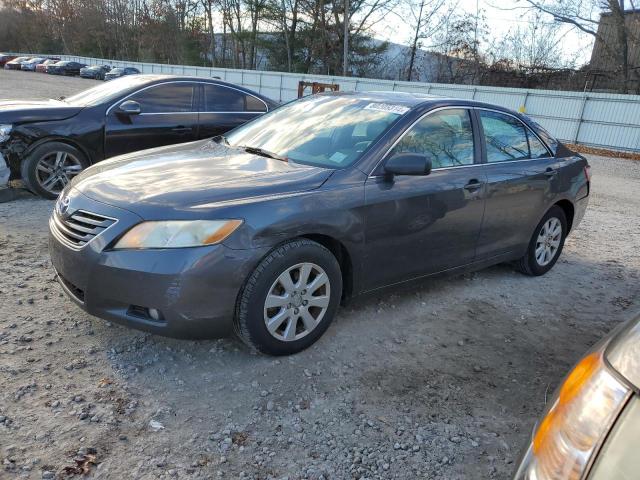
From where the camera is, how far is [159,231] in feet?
9.15

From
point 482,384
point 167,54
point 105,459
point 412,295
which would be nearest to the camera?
point 105,459

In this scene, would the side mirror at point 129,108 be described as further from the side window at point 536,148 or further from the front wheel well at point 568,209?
the front wheel well at point 568,209

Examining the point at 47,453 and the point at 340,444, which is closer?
the point at 47,453

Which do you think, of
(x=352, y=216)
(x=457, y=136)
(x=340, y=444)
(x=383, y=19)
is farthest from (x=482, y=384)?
(x=383, y=19)

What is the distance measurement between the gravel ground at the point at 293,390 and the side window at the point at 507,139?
124cm

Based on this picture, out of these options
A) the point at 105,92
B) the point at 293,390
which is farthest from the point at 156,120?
the point at 293,390

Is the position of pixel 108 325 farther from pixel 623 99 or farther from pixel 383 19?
pixel 383 19

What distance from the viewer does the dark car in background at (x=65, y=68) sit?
47.5 metres

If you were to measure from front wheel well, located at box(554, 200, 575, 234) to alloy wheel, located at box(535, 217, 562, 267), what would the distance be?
0.16m

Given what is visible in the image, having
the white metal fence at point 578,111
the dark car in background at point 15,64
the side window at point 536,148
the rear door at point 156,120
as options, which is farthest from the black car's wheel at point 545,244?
the dark car in background at point 15,64

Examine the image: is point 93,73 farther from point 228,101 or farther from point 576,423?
point 576,423

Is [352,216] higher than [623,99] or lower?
lower

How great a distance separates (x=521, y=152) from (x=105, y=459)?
398 centimetres

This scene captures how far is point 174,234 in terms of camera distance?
2.79m
